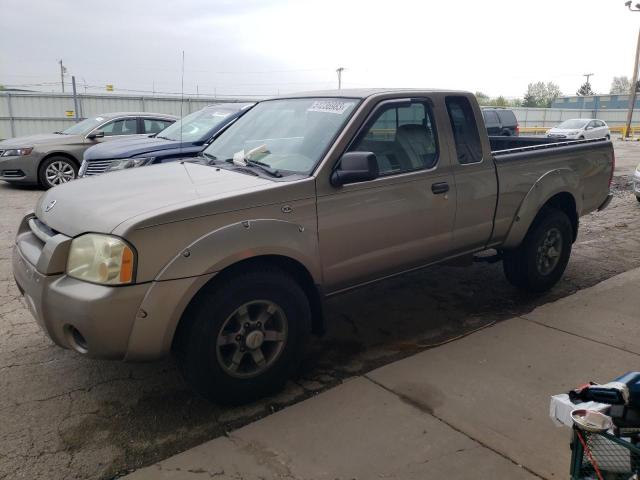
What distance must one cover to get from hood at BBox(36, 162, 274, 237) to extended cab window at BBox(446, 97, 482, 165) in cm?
176

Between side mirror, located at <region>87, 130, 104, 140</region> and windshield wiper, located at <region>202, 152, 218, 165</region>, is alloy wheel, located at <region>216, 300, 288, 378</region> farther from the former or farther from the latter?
side mirror, located at <region>87, 130, 104, 140</region>

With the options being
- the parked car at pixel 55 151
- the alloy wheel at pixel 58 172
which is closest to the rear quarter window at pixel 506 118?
the parked car at pixel 55 151

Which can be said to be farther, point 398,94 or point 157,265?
point 398,94

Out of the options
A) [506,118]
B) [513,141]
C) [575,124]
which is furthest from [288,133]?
[575,124]

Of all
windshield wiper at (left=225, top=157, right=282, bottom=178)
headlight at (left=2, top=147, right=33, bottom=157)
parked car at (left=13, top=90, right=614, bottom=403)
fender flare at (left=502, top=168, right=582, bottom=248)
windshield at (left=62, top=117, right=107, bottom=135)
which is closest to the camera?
parked car at (left=13, top=90, right=614, bottom=403)

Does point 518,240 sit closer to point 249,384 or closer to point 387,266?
point 387,266

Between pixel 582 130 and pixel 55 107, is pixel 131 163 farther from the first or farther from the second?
pixel 582 130

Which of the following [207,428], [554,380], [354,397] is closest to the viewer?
[207,428]

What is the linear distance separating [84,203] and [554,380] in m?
3.18

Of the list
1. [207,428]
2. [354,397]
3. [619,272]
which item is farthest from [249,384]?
[619,272]

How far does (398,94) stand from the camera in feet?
12.9

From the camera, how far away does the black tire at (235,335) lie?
2.91 meters

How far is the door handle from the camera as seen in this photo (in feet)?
13.1

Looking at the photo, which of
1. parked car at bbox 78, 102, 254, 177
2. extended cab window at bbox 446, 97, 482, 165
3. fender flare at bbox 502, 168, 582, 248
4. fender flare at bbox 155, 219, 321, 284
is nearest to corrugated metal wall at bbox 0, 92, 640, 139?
parked car at bbox 78, 102, 254, 177
